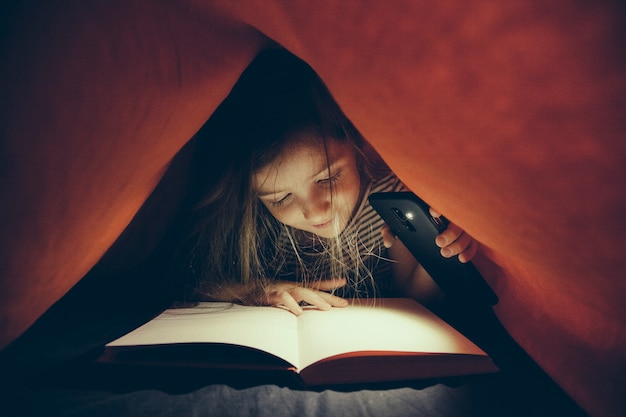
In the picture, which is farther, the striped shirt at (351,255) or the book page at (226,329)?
the striped shirt at (351,255)

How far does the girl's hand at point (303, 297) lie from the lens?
672 mm

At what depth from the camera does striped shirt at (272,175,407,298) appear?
2.97ft

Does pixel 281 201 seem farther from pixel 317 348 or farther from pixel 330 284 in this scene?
pixel 317 348

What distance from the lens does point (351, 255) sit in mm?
897

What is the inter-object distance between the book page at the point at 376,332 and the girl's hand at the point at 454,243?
0.11m

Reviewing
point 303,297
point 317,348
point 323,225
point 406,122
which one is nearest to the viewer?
point 406,122

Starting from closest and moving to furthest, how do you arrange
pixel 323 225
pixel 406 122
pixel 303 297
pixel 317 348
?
pixel 406 122 < pixel 317 348 < pixel 303 297 < pixel 323 225

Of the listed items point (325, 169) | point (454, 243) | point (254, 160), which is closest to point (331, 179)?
point (325, 169)

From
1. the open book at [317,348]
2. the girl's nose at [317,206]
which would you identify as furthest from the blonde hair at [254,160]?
the open book at [317,348]

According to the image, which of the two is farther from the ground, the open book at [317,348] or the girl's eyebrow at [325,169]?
the girl's eyebrow at [325,169]

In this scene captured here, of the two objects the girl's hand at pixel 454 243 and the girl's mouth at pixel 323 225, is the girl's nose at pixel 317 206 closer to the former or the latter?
the girl's mouth at pixel 323 225

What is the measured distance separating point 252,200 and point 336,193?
0.21 m

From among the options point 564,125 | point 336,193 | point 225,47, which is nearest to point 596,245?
point 564,125

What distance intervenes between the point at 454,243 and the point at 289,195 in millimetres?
362
